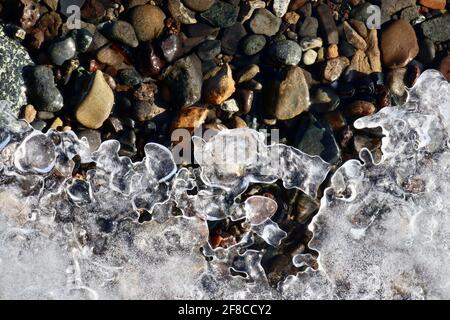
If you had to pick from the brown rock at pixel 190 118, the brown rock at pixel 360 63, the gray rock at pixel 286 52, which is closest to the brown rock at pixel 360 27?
the brown rock at pixel 360 63

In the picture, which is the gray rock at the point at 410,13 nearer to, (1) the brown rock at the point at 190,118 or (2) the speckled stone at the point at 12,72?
(1) the brown rock at the point at 190,118

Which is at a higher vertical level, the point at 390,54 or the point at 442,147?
the point at 390,54

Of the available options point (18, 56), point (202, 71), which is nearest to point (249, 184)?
point (202, 71)

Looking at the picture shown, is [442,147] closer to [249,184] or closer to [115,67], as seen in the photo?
[249,184]

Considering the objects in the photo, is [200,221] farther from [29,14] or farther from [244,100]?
[29,14]

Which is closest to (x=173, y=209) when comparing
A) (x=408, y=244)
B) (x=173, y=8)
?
(x=173, y=8)
